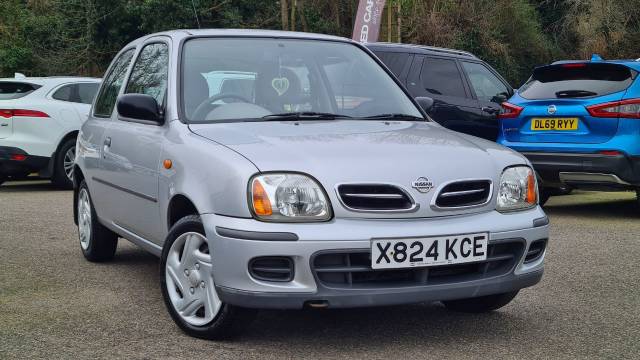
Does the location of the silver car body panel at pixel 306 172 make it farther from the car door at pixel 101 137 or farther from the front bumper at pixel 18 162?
the front bumper at pixel 18 162

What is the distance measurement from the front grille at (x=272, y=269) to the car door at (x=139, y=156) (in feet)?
3.75

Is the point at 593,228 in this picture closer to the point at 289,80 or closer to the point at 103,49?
the point at 289,80

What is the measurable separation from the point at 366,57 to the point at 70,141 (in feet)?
26.2

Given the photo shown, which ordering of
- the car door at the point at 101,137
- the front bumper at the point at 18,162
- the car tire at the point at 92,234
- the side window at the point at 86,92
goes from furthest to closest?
the side window at the point at 86,92
the front bumper at the point at 18,162
the car tire at the point at 92,234
the car door at the point at 101,137

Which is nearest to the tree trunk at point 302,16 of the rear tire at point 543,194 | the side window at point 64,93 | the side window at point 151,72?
the side window at point 64,93

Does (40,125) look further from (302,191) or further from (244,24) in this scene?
(244,24)

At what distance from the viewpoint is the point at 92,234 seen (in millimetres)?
6668

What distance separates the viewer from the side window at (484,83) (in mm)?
10703

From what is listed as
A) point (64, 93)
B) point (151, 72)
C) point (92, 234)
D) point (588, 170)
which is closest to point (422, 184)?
point (151, 72)

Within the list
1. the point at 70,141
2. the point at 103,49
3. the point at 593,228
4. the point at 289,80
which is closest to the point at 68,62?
the point at 103,49

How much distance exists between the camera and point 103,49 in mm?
30219

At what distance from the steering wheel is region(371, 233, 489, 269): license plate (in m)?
1.52

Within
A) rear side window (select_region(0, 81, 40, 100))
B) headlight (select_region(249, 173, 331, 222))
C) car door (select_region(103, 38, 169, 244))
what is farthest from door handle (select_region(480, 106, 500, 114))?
headlight (select_region(249, 173, 331, 222))

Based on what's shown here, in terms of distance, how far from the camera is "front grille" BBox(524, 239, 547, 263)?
451 centimetres
